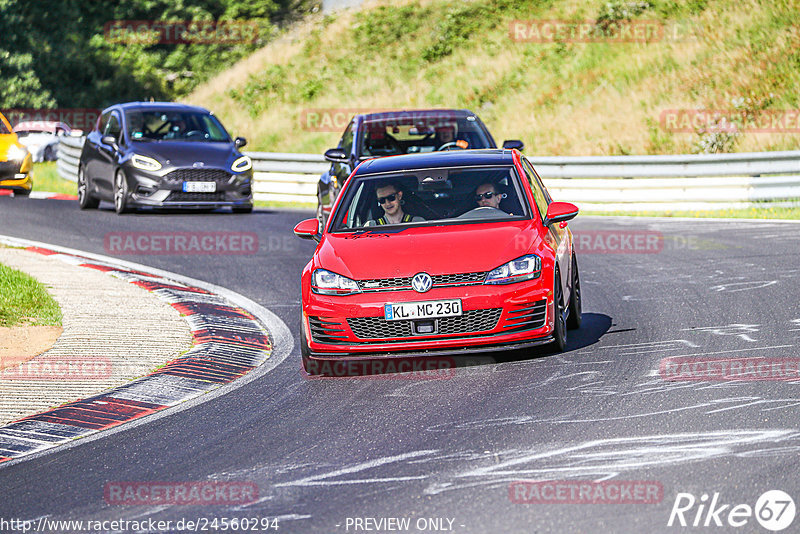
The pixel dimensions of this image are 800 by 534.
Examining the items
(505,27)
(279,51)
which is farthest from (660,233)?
(279,51)

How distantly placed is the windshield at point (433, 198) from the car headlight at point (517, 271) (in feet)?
2.67

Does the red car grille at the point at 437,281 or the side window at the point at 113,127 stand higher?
the red car grille at the point at 437,281

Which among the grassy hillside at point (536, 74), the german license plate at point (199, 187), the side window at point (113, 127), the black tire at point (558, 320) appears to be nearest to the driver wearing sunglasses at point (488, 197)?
the black tire at point (558, 320)

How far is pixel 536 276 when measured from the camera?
8.93 metres

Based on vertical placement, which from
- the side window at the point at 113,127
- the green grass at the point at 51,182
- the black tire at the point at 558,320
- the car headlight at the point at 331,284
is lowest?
the green grass at the point at 51,182

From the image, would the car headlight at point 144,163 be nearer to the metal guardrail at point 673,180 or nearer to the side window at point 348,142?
the side window at point 348,142

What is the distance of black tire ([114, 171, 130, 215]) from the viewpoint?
20.1 metres

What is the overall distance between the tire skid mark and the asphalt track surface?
29 cm

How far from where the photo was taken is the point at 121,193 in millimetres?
20234

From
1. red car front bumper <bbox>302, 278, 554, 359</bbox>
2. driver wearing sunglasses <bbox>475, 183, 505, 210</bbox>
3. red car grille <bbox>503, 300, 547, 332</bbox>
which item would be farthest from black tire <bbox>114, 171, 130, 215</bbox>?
red car grille <bbox>503, 300, 547, 332</bbox>

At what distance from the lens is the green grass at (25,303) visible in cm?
1125

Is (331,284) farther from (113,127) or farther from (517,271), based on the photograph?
(113,127)

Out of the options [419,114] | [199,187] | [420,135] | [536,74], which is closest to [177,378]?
[420,135]

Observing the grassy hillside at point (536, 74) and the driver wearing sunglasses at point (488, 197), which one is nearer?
the driver wearing sunglasses at point (488, 197)
